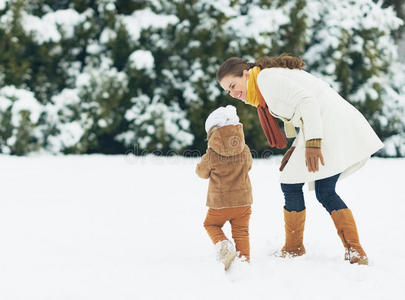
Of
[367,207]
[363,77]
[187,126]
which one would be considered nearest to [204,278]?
[367,207]

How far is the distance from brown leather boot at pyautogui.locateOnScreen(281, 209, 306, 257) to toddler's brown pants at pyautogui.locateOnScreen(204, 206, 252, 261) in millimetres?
298

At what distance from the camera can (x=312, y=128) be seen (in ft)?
Answer: 8.70

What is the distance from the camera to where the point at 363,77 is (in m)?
7.30

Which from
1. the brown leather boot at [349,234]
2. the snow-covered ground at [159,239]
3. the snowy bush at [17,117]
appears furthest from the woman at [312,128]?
the snowy bush at [17,117]

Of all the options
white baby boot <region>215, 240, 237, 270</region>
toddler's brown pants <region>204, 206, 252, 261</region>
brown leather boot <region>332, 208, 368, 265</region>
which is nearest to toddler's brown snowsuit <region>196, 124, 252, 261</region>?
toddler's brown pants <region>204, 206, 252, 261</region>

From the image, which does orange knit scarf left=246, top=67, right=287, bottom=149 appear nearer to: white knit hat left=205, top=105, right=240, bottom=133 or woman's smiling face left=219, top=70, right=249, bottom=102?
woman's smiling face left=219, top=70, right=249, bottom=102

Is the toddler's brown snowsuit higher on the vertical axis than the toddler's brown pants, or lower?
higher

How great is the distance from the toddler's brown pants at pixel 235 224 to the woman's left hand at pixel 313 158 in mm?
426

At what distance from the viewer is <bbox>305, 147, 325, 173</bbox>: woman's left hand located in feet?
8.70

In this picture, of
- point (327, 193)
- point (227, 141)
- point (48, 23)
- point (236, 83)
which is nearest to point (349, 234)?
point (327, 193)

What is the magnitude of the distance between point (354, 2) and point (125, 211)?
5.04 m

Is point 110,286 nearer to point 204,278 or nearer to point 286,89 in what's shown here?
point 204,278

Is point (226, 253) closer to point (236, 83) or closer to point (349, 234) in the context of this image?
point (349, 234)

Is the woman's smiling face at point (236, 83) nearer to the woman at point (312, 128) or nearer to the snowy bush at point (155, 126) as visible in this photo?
the woman at point (312, 128)
